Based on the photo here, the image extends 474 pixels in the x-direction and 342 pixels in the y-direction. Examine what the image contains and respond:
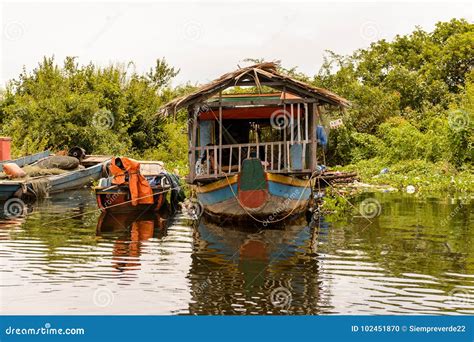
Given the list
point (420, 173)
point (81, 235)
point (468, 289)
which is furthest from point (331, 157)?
point (468, 289)

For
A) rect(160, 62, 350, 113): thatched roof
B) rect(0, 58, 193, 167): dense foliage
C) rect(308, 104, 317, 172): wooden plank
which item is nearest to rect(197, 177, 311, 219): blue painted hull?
rect(308, 104, 317, 172): wooden plank

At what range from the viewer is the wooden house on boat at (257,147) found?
16719 millimetres

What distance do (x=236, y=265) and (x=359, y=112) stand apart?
25502 millimetres

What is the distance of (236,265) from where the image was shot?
1248 centimetres

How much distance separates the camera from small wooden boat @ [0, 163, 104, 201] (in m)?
22.7

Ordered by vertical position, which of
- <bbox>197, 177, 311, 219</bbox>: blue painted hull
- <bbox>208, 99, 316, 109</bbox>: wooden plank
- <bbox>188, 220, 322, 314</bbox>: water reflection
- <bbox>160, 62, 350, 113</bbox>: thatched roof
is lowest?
<bbox>188, 220, 322, 314</bbox>: water reflection

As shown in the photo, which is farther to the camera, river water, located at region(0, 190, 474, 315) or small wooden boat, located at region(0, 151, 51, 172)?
small wooden boat, located at region(0, 151, 51, 172)

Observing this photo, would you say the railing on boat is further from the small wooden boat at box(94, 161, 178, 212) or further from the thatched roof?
the small wooden boat at box(94, 161, 178, 212)

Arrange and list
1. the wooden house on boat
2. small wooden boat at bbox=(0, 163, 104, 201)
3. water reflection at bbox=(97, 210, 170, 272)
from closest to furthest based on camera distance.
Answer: water reflection at bbox=(97, 210, 170, 272) → the wooden house on boat → small wooden boat at bbox=(0, 163, 104, 201)

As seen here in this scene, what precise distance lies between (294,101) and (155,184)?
16.1 feet

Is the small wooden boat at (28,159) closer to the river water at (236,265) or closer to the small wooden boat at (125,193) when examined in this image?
the small wooden boat at (125,193)

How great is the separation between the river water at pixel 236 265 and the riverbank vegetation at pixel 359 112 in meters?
11.1

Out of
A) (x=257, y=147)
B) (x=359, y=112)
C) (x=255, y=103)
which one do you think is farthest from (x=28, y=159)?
(x=359, y=112)

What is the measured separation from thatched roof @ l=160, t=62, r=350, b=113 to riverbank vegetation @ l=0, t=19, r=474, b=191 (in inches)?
393
